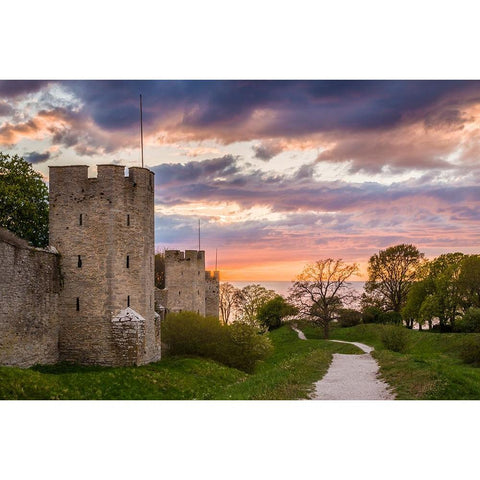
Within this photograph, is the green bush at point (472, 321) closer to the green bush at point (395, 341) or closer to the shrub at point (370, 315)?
the green bush at point (395, 341)

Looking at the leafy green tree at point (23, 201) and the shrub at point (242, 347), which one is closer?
the leafy green tree at point (23, 201)

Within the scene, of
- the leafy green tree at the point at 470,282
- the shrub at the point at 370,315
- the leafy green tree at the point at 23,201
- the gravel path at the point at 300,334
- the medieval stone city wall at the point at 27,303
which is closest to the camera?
the medieval stone city wall at the point at 27,303

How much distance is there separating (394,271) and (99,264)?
118ft

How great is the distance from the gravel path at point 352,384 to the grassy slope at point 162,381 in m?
0.44

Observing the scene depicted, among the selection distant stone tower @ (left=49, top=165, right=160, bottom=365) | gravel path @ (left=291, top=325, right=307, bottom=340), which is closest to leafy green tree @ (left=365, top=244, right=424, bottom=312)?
gravel path @ (left=291, top=325, right=307, bottom=340)

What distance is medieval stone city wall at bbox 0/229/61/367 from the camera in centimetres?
1786

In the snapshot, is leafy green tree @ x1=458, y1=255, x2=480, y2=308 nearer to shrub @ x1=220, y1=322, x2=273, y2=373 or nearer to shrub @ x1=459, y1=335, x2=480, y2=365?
shrub @ x1=459, y1=335, x2=480, y2=365

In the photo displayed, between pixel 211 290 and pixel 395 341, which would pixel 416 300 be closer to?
pixel 395 341

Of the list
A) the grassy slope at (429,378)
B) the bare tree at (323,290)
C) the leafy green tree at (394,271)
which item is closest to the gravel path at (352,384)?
the grassy slope at (429,378)

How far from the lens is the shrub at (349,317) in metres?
45.6

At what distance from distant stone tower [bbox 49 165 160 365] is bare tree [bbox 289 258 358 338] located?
919 inches

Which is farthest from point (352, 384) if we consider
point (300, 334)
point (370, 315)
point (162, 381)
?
point (370, 315)

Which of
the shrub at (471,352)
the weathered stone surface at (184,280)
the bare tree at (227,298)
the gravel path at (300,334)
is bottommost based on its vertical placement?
the gravel path at (300,334)

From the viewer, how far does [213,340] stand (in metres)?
27.0
